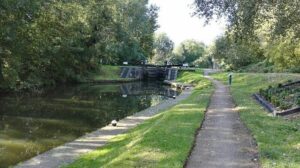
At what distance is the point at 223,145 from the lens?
15.1m

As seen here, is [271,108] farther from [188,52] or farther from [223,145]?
[188,52]

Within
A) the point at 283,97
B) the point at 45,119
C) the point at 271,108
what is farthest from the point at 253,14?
the point at 45,119

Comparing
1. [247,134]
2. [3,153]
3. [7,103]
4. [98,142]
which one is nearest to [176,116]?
[98,142]

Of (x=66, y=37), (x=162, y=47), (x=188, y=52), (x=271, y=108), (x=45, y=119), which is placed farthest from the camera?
(x=162, y=47)

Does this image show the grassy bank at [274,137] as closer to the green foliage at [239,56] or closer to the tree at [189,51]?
the green foliage at [239,56]

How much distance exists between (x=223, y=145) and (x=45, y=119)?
1703cm

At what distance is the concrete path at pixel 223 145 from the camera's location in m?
12.7

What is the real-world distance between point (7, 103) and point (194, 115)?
72.8 ft

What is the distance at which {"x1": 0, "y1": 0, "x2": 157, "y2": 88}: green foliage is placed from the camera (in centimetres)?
2725

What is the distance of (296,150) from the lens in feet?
46.5

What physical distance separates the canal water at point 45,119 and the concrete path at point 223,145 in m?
7.31

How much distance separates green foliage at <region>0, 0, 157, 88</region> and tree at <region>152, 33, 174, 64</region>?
41842 mm

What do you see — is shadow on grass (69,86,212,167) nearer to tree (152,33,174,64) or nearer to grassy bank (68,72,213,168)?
grassy bank (68,72,213,168)

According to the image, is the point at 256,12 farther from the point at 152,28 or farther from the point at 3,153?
the point at 152,28
